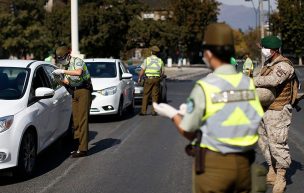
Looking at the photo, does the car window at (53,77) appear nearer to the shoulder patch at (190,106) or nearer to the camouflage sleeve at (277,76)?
the camouflage sleeve at (277,76)

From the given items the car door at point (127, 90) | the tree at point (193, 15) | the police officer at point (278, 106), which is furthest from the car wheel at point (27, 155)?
the tree at point (193, 15)

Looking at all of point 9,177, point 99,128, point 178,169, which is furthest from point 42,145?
point 99,128

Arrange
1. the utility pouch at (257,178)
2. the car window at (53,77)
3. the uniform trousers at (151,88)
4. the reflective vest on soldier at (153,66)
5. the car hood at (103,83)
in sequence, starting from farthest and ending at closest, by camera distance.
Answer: the uniform trousers at (151,88)
the reflective vest on soldier at (153,66)
the car hood at (103,83)
the car window at (53,77)
the utility pouch at (257,178)

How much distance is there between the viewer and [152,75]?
1394cm

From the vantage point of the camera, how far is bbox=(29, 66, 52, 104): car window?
738 cm

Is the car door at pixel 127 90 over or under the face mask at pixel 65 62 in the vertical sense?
under

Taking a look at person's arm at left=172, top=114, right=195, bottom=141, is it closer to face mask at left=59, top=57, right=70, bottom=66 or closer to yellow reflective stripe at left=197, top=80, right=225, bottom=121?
yellow reflective stripe at left=197, top=80, right=225, bottom=121

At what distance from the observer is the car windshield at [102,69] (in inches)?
527

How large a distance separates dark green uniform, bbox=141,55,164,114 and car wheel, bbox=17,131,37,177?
7045 mm

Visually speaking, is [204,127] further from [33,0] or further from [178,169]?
[33,0]

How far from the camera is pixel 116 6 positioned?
35.4 metres

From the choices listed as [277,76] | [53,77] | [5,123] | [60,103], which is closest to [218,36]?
[277,76]

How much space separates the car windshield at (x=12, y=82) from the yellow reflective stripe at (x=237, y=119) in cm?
436

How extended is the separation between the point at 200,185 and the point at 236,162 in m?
0.26
